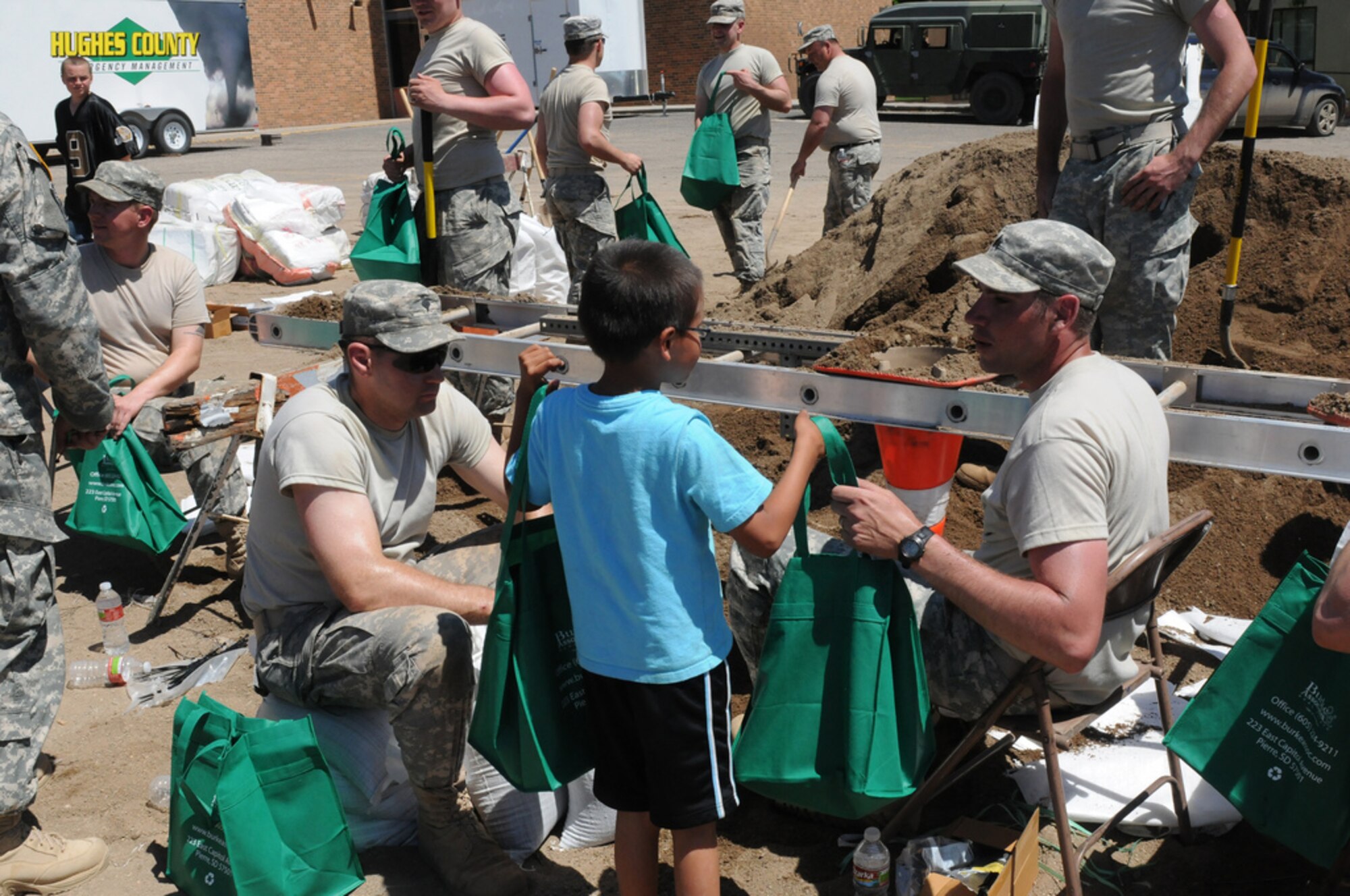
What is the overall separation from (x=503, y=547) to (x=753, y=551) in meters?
0.57

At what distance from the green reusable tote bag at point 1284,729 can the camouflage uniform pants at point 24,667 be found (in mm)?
2778

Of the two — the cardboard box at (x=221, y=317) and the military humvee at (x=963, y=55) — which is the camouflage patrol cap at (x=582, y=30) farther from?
the military humvee at (x=963, y=55)

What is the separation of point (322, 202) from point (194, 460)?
727 centimetres

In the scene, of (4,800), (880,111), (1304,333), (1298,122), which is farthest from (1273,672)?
(880,111)

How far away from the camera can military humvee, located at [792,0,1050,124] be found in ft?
76.3

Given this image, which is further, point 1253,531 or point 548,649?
point 1253,531

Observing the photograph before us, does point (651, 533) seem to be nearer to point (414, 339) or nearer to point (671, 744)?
point (671, 744)

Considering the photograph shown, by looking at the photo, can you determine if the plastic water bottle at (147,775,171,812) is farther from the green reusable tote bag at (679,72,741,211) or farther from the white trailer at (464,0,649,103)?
the white trailer at (464,0,649,103)

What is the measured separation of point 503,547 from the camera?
2.69 m

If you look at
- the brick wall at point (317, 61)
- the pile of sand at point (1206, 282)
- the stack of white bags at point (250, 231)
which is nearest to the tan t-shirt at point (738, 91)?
the pile of sand at point (1206, 282)

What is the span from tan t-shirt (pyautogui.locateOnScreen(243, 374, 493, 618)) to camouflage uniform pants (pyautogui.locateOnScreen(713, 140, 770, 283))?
5434 mm

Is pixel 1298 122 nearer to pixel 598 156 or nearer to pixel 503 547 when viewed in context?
pixel 598 156

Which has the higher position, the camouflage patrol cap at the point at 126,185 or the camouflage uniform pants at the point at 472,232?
the camouflage patrol cap at the point at 126,185

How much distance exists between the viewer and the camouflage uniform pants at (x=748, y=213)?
336 inches
